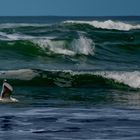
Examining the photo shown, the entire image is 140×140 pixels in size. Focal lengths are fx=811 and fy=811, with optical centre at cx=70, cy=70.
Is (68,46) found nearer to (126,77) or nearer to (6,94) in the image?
(126,77)

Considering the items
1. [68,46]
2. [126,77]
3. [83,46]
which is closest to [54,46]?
[68,46]

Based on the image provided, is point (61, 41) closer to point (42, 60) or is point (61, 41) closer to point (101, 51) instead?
point (101, 51)

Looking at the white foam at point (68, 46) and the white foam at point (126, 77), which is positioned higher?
the white foam at point (68, 46)

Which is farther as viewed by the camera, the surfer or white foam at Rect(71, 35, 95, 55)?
white foam at Rect(71, 35, 95, 55)

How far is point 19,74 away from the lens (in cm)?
2200

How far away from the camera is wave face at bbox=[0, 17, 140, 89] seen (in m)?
21.4

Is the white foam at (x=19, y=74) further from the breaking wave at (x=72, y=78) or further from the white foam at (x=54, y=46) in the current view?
the white foam at (x=54, y=46)

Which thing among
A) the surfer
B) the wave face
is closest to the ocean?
the wave face

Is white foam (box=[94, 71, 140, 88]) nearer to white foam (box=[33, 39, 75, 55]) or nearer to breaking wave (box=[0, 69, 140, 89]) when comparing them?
breaking wave (box=[0, 69, 140, 89])

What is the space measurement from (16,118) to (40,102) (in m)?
2.73

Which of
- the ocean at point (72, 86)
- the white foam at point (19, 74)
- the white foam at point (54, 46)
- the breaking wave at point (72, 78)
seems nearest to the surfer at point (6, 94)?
the ocean at point (72, 86)

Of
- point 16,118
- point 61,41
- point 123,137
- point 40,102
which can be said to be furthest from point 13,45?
point 123,137

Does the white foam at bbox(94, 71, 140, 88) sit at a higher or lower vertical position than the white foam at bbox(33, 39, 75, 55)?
lower

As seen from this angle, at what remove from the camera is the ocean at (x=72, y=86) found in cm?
1277
